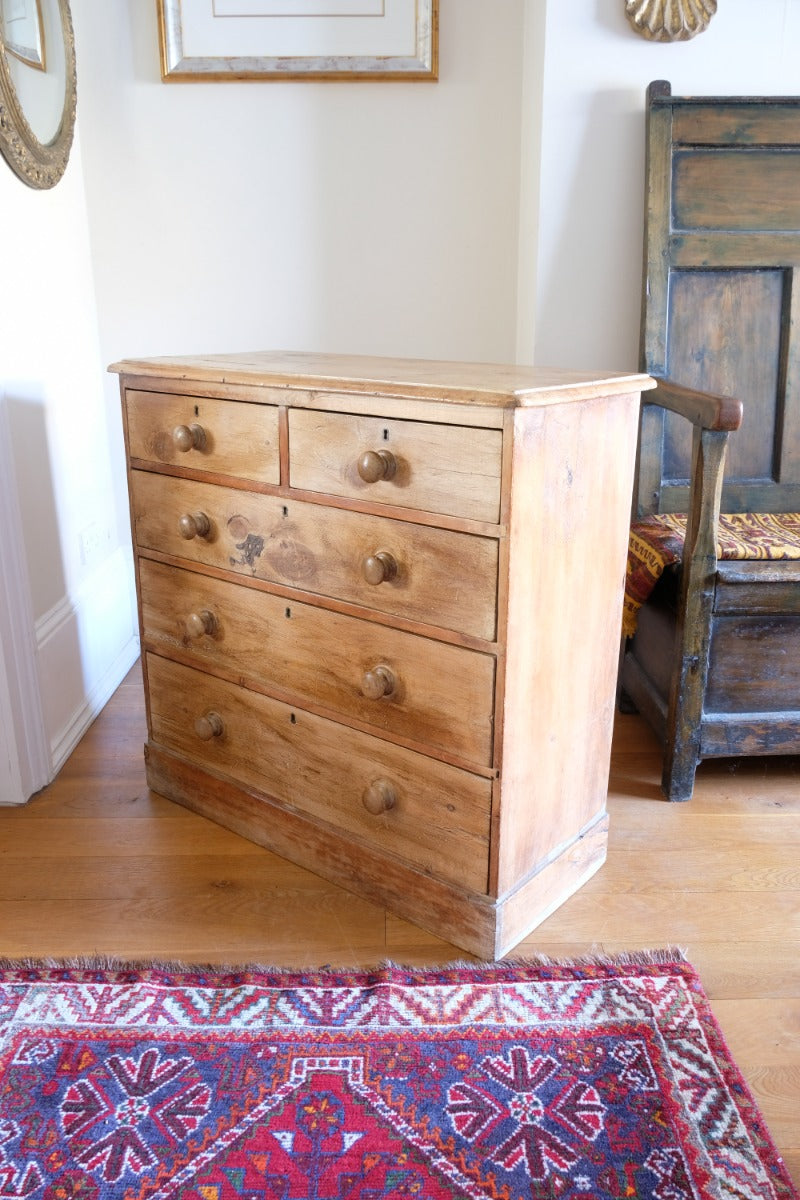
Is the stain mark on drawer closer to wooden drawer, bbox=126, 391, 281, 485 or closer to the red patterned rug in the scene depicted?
wooden drawer, bbox=126, 391, 281, 485

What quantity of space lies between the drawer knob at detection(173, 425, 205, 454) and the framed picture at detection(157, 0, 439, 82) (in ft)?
4.01

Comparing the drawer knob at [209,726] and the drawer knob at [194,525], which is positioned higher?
the drawer knob at [194,525]

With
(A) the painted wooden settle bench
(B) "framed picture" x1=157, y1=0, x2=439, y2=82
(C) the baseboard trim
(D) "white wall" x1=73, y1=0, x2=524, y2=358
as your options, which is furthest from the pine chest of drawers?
(B) "framed picture" x1=157, y1=0, x2=439, y2=82

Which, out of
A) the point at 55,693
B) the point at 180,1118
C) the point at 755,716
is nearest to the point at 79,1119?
the point at 180,1118

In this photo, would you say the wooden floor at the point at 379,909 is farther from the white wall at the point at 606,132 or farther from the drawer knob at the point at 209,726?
the white wall at the point at 606,132

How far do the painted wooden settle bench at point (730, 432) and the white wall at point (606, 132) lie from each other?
0.10 m

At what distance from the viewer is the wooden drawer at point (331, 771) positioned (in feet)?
4.98

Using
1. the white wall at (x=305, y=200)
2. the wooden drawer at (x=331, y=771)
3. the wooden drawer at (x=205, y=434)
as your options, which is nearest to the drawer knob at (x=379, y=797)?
the wooden drawer at (x=331, y=771)

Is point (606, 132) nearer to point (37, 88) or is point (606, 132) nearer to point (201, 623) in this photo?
point (37, 88)

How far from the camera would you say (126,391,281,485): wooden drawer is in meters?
1.65

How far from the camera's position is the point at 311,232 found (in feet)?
8.31

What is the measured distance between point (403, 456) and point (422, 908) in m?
0.77

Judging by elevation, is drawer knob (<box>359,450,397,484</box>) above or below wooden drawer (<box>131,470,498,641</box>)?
above

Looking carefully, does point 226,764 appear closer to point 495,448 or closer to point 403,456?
point 403,456
